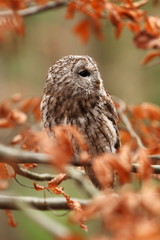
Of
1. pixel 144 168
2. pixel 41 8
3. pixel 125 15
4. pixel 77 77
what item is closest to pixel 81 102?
pixel 77 77

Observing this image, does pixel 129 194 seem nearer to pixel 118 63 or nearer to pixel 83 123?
pixel 83 123

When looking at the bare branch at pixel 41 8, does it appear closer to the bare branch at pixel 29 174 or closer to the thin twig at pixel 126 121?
the thin twig at pixel 126 121

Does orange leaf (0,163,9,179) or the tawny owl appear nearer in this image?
orange leaf (0,163,9,179)

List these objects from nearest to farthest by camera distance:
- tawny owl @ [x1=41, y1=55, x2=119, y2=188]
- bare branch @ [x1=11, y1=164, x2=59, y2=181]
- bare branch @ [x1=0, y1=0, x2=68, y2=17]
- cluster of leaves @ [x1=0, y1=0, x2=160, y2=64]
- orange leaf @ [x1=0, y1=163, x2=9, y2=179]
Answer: orange leaf @ [x1=0, y1=163, x2=9, y2=179]
bare branch @ [x1=11, y1=164, x2=59, y2=181]
cluster of leaves @ [x1=0, y1=0, x2=160, y2=64]
tawny owl @ [x1=41, y1=55, x2=119, y2=188]
bare branch @ [x1=0, y1=0, x2=68, y2=17]

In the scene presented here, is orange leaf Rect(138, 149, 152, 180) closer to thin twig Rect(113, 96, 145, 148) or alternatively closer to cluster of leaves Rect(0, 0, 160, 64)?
cluster of leaves Rect(0, 0, 160, 64)

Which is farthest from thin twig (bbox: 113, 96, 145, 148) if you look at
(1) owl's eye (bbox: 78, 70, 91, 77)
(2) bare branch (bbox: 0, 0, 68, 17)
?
(2) bare branch (bbox: 0, 0, 68, 17)

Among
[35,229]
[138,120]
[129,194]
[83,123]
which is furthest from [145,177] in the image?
[35,229]

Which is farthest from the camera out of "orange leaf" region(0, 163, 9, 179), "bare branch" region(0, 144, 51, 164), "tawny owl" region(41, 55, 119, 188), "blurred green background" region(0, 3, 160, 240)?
"blurred green background" region(0, 3, 160, 240)

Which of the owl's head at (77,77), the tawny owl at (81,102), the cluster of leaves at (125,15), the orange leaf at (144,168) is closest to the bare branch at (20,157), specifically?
the orange leaf at (144,168)

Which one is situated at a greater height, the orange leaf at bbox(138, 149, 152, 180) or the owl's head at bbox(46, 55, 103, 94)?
the orange leaf at bbox(138, 149, 152, 180)
